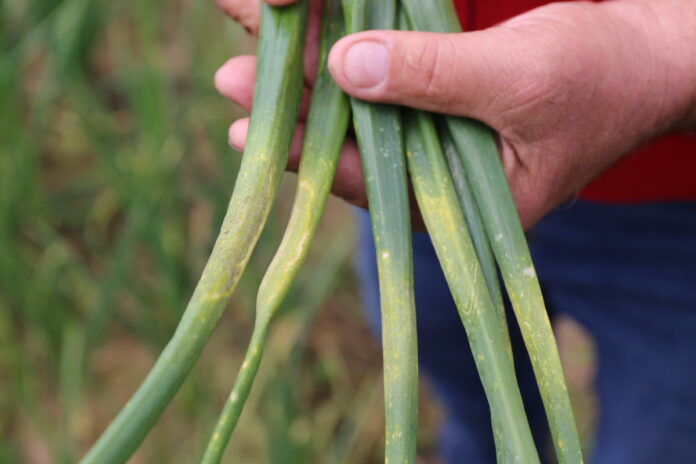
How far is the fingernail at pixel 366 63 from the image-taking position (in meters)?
0.65

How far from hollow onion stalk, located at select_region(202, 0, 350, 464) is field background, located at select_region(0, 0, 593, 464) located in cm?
64

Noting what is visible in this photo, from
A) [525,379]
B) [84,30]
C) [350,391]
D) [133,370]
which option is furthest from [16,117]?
[525,379]

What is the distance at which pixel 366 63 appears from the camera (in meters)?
0.65

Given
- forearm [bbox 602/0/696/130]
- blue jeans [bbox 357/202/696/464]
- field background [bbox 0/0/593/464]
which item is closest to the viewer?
forearm [bbox 602/0/696/130]

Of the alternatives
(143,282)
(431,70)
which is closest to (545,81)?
(431,70)

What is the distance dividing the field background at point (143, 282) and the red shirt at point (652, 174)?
1.85 ft

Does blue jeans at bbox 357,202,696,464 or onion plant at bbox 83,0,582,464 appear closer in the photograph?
onion plant at bbox 83,0,582,464

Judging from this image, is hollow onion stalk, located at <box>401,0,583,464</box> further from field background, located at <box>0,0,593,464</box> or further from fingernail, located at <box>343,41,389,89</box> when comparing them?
field background, located at <box>0,0,593,464</box>

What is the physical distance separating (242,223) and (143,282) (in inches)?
42.4

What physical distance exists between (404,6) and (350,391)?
117cm

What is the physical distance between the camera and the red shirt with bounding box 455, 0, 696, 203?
0.95 metres

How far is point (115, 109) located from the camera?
2199 millimetres

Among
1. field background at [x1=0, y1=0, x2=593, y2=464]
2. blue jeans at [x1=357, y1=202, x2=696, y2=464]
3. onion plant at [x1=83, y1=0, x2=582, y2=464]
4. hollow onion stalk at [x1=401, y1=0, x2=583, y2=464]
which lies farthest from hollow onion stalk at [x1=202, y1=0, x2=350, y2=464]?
field background at [x1=0, y1=0, x2=593, y2=464]

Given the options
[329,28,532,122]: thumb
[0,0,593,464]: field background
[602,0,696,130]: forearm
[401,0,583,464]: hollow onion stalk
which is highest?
[329,28,532,122]: thumb
